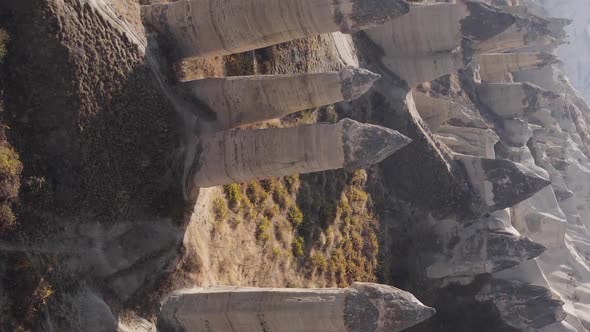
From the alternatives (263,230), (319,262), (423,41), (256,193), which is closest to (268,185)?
(256,193)

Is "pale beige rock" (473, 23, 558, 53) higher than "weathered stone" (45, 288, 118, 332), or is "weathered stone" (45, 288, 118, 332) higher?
"pale beige rock" (473, 23, 558, 53)

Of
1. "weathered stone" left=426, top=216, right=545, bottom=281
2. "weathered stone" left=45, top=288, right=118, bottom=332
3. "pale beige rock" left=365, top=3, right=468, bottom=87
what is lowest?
"weathered stone" left=426, top=216, right=545, bottom=281

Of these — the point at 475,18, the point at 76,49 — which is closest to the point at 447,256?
the point at 475,18

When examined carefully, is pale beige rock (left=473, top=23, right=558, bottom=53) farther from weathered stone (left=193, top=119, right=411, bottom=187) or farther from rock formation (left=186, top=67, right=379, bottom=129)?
weathered stone (left=193, top=119, right=411, bottom=187)

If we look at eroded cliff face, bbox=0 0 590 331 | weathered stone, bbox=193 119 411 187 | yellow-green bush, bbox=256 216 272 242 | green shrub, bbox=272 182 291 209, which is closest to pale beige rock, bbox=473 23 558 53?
eroded cliff face, bbox=0 0 590 331

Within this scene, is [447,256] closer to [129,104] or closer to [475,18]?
[475,18]

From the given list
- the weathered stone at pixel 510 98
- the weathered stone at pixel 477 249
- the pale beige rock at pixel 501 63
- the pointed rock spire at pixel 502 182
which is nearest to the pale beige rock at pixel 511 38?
the pointed rock spire at pixel 502 182
